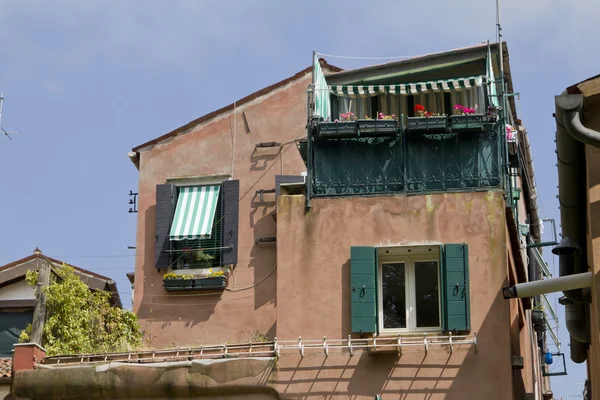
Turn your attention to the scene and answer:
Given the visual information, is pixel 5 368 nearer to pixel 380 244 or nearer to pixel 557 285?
pixel 380 244

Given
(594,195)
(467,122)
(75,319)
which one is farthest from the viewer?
(75,319)

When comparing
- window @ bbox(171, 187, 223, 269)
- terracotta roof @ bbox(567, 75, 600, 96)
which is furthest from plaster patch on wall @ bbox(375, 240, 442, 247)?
window @ bbox(171, 187, 223, 269)

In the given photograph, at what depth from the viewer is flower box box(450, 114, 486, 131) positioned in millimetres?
20672

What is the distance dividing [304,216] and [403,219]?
170 cm

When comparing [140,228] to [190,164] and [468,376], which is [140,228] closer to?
[190,164]

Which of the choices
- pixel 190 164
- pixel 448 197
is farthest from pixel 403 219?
pixel 190 164

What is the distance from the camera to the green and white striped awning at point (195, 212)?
2553 cm

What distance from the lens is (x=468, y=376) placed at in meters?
19.2

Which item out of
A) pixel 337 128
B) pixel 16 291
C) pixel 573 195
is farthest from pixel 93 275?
pixel 573 195

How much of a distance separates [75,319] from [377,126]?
6844mm

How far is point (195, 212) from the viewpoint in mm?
25859

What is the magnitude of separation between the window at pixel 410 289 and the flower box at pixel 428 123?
208cm

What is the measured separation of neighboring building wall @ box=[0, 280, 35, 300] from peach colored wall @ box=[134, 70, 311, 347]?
2355 millimetres

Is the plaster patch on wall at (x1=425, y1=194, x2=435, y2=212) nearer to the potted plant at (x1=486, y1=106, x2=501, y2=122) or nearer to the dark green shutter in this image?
the potted plant at (x1=486, y1=106, x2=501, y2=122)
